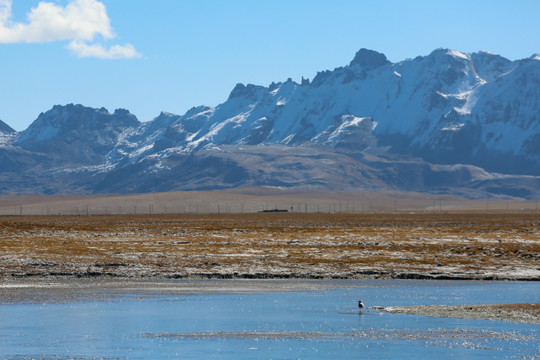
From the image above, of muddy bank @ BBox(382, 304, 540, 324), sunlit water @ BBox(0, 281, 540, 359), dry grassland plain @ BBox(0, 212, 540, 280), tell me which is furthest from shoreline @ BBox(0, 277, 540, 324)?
dry grassland plain @ BBox(0, 212, 540, 280)

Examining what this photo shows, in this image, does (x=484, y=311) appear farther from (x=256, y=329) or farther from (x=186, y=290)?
(x=186, y=290)

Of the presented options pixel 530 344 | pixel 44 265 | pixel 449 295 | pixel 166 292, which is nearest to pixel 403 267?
pixel 449 295

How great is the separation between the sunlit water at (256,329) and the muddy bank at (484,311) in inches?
50.4

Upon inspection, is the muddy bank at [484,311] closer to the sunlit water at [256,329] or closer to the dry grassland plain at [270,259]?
the sunlit water at [256,329]

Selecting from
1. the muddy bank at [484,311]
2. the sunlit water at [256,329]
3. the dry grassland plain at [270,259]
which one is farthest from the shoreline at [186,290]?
the dry grassland plain at [270,259]

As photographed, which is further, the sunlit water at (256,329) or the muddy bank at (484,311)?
the muddy bank at (484,311)

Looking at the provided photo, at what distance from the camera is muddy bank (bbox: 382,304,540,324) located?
40281 millimetres

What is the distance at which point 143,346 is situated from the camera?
110 feet

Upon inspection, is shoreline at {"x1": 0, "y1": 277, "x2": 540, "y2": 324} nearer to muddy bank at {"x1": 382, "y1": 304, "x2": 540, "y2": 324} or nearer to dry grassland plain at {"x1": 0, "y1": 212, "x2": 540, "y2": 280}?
muddy bank at {"x1": 382, "y1": 304, "x2": 540, "y2": 324}

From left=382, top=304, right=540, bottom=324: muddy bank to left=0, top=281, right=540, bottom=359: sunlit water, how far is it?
128cm

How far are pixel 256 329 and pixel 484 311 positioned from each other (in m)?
11.8

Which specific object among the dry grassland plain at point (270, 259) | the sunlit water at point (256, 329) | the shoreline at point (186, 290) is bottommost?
the sunlit water at point (256, 329)

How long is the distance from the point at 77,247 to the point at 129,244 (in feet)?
23.4

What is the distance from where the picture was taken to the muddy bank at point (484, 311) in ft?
132
